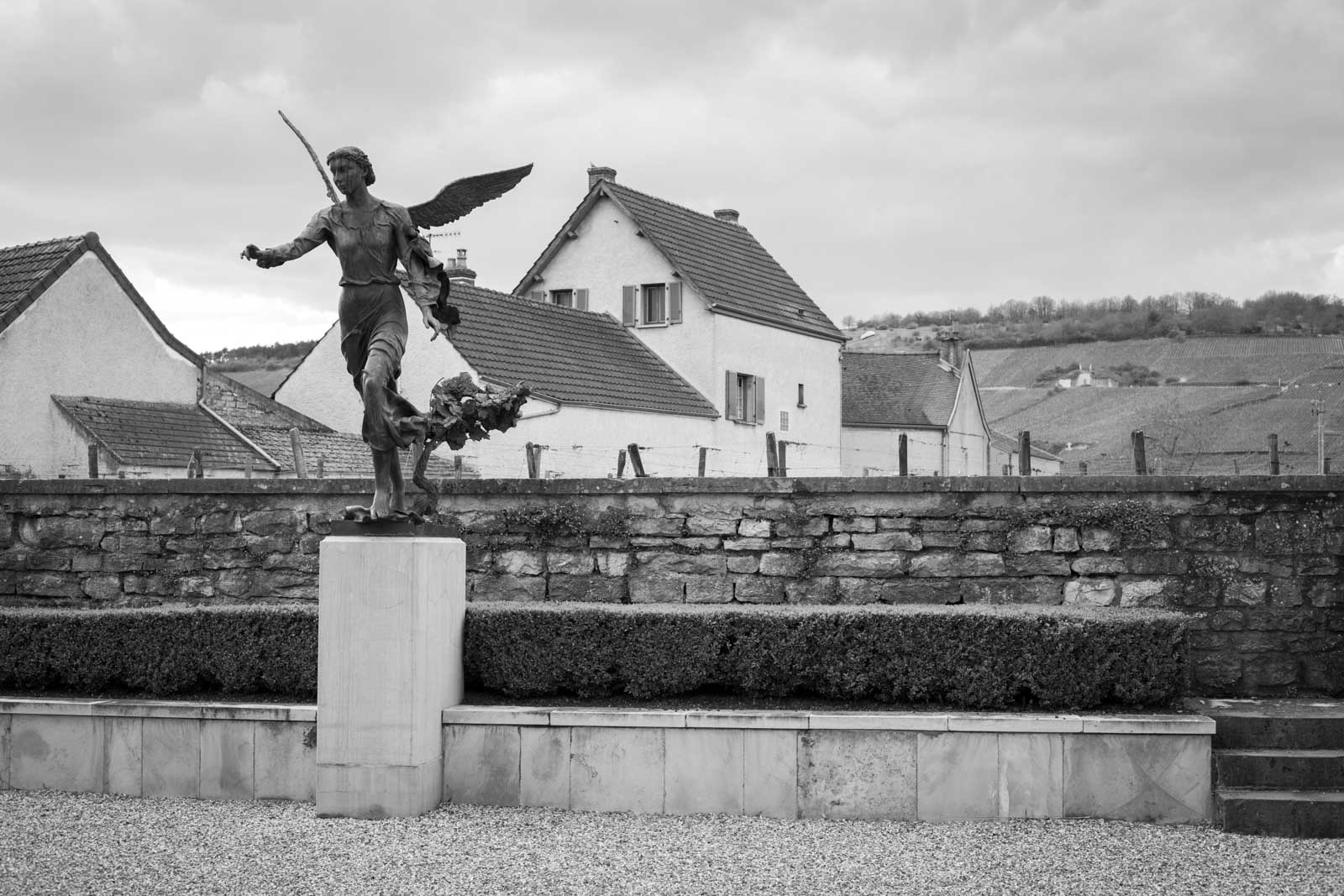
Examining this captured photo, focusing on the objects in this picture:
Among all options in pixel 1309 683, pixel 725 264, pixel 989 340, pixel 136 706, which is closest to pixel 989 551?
pixel 1309 683

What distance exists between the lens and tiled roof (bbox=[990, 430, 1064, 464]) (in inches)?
1994

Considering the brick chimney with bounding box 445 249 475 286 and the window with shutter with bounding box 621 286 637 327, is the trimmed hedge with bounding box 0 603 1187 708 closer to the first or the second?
the brick chimney with bounding box 445 249 475 286

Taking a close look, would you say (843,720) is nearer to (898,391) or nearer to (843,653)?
(843,653)

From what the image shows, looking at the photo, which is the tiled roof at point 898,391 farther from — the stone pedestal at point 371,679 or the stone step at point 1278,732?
the stone pedestal at point 371,679

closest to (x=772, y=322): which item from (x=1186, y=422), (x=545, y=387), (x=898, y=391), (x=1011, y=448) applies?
(x=545, y=387)

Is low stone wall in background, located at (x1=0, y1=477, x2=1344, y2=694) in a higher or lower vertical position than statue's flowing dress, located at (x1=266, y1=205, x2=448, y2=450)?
lower

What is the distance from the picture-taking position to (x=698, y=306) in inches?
1235

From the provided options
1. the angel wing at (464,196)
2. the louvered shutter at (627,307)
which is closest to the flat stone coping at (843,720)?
the angel wing at (464,196)

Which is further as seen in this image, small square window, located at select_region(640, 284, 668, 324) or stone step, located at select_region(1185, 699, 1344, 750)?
small square window, located at select_region(640, 284, 668, 324)

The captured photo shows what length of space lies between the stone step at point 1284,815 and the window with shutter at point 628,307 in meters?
25.7

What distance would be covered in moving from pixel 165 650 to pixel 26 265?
14.0 metres

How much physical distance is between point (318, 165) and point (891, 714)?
4.90m

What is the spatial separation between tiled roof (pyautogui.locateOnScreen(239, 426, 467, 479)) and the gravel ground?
14.5 m

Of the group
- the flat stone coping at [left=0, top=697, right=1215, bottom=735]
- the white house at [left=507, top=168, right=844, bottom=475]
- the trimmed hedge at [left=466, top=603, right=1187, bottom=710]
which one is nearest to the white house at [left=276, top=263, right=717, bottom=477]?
the white house at [left=507, top=168, right=844, bottom=475]
